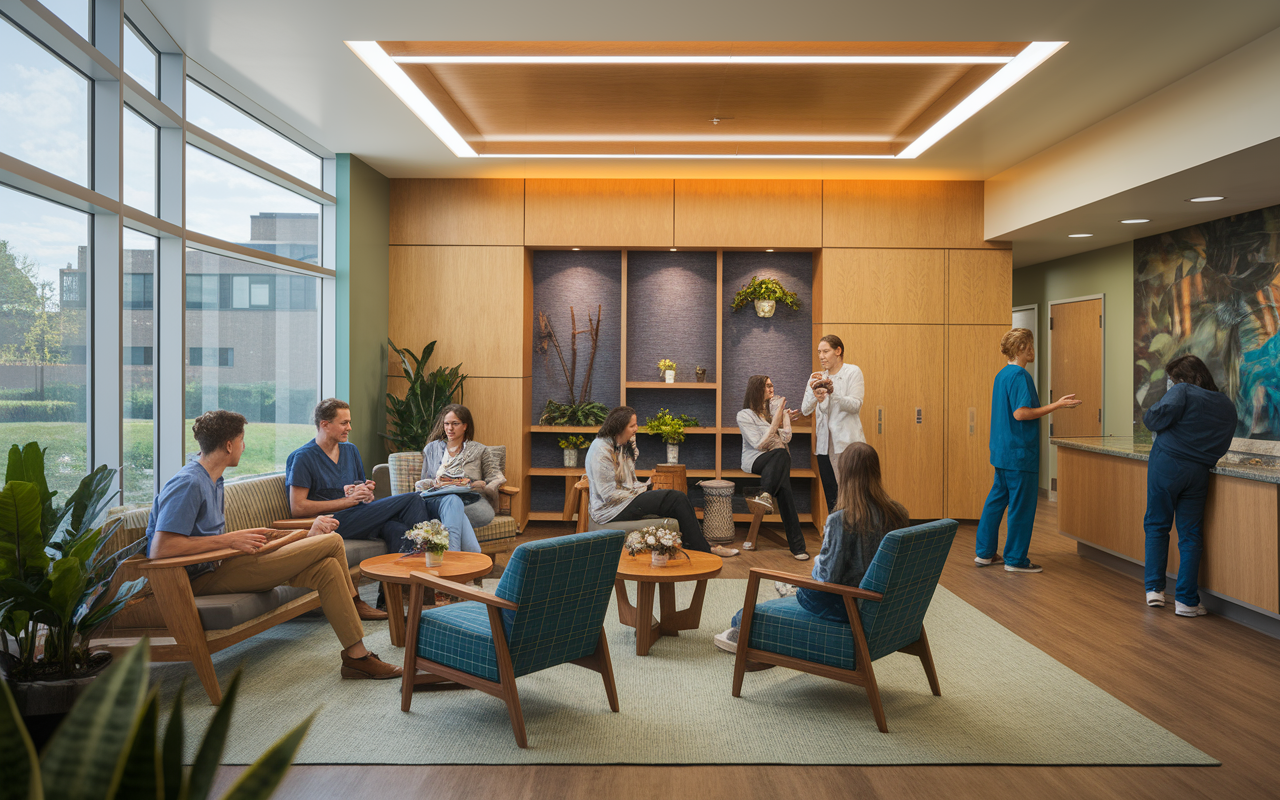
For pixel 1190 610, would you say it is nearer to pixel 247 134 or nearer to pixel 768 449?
pixel 768 449

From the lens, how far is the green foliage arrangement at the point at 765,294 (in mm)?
7500

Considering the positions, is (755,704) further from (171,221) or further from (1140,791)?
(171,221)

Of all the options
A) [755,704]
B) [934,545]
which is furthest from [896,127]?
[755,704]

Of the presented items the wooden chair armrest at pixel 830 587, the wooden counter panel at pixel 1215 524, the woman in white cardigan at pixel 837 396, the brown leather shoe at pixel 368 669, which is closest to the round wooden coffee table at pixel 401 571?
the brown leather shoe at pixel 368 669

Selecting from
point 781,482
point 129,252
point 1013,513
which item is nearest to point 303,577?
point 129,252

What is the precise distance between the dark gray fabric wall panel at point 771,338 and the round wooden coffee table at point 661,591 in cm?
358

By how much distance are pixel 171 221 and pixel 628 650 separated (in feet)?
10.9

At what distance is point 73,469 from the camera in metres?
3.70

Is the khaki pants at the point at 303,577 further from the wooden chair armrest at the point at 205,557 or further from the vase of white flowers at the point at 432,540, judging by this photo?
the vase of white flowers at the point at 432,540

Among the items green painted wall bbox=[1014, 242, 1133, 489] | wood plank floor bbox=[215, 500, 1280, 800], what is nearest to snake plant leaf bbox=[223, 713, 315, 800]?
wood plank floor bbox=[215, 500, 1280, 800]

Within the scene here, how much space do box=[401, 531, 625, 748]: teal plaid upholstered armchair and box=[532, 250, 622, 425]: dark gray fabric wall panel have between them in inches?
177

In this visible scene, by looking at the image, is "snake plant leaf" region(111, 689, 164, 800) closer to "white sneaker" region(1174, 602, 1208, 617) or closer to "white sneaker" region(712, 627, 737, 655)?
"white sneaker" region(712, 627, 737, 655)

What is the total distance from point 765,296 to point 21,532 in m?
6.08

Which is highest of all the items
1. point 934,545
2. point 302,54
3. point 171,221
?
point 302,54
